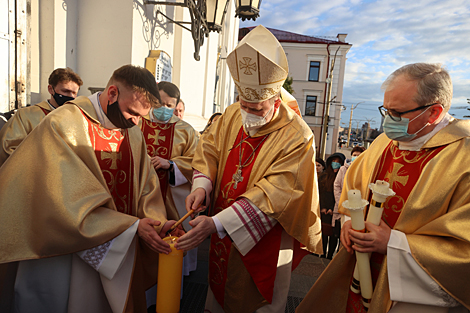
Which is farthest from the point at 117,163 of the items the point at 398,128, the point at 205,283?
the point at 205,283

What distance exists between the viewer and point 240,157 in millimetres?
2410

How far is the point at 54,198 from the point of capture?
1.78m

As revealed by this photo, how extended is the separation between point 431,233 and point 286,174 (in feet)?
2.87

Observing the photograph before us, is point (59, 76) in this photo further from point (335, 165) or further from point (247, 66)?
point (335, 165)

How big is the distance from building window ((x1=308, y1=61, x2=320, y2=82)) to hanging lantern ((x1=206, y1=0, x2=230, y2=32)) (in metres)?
26.8

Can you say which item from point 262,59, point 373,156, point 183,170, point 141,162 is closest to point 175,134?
point 183,170

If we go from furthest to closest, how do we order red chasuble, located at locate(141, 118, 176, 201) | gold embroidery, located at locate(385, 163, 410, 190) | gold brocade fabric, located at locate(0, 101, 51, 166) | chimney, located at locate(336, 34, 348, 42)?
chimney, located at locate(336, 34, 348, 42) → red chasuble, located at locate(141, 118, 176, 201) → gold brocade fabric, located at locate(0, 101, 51, 166) → gold embroidery, located at locate(385, 163, 410, 190)

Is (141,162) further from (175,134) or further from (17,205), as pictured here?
(175,134)

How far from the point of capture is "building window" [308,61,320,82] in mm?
30531

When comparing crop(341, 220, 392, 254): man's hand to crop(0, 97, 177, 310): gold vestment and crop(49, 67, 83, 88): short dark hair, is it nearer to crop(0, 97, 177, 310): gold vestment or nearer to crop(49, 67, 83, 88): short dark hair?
crop(0, 97, 177, 310): gold vestment

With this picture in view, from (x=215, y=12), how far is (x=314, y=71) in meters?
27.0

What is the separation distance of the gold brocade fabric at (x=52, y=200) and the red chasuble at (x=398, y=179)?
5.24ft

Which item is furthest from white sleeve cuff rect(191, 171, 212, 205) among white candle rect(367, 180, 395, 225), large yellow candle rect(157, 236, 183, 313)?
white candle rect(367, 180, 395, 225)

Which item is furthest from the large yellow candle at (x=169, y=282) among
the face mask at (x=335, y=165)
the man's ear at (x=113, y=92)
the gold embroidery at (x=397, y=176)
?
the face mask at (x=335, y=165)
